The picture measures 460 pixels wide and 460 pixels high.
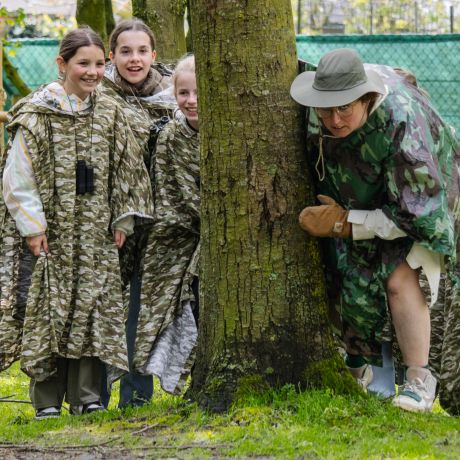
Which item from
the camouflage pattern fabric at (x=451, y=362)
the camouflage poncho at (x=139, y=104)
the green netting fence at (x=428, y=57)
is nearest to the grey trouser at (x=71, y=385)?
the camouflage poncho at (x=139, y=104)

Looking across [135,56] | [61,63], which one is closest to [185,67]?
[135,56]

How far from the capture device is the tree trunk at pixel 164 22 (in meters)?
8.74

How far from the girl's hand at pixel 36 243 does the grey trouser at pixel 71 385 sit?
653 millimetres

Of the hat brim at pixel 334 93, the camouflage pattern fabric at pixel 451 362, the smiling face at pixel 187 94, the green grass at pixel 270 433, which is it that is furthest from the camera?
the smiling face at pixel 187 94

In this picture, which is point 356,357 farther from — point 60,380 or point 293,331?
point 60,380

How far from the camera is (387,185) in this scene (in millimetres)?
4781

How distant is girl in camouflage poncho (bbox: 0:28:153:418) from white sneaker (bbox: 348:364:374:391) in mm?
1249

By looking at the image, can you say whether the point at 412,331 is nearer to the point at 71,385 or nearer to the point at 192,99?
the point at 192,99

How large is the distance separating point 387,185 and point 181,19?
463cm

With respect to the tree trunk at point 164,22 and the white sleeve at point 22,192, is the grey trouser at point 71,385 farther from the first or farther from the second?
the tree trunk at point 164,22

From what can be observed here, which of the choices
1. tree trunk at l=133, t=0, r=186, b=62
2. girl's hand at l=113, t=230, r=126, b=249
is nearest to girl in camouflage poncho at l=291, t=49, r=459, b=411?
girl's hand at l=113, t=230, r=126, b=249

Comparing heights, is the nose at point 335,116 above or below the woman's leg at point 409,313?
above

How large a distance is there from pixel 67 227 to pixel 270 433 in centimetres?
178

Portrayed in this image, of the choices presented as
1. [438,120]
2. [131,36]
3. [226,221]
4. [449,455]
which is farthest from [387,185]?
[131,36]
